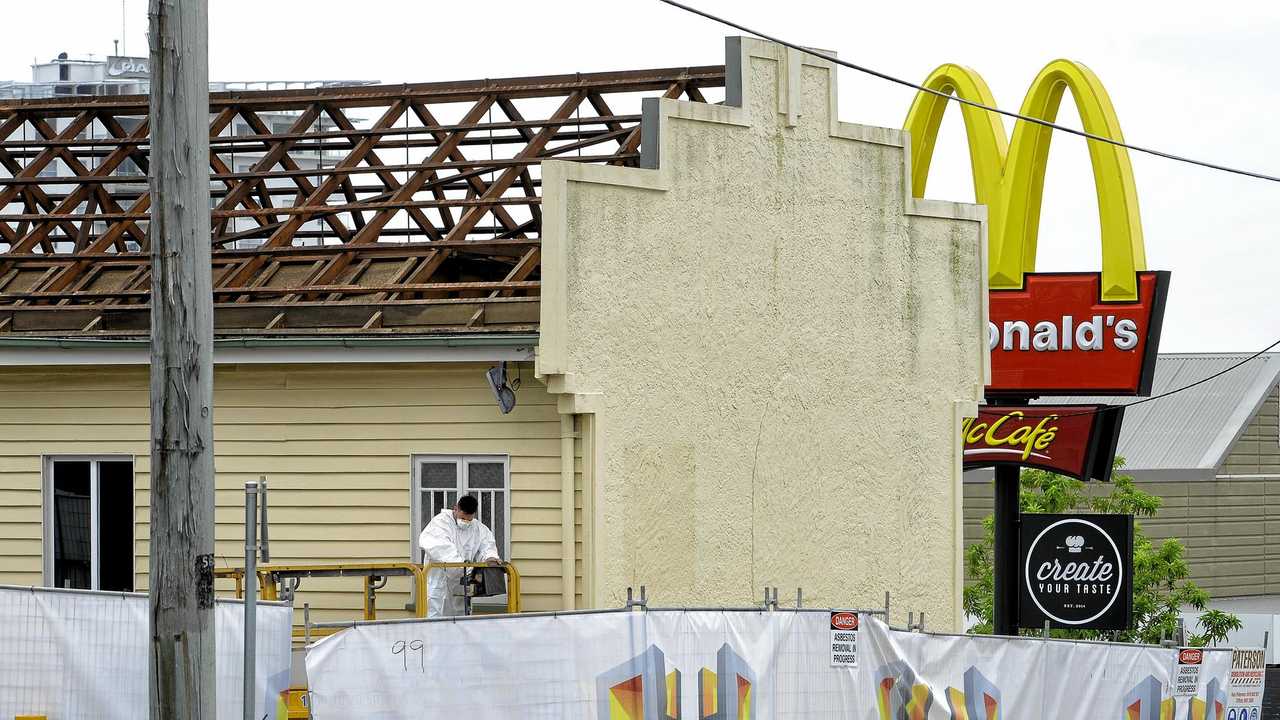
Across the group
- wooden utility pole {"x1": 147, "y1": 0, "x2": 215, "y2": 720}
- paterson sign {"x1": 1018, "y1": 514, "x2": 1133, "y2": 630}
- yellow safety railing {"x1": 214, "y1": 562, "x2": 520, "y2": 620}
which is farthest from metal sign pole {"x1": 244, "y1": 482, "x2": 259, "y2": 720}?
paterson sign {"x1": 1018, "y1": 514, "x2": 1133, "y2": 630}

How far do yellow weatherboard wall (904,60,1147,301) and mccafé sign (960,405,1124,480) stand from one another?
171cm

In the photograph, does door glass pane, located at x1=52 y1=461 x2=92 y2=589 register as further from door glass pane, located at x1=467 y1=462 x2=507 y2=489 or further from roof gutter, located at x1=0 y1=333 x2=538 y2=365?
door glass pane, located at x1=467 y1=462 x2=507 y2=489

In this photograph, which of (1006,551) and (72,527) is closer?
(72,527)

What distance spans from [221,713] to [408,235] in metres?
11.1

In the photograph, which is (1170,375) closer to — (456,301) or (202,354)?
(456,301)

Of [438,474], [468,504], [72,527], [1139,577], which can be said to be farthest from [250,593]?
[1139,577]

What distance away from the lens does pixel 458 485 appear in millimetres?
17312

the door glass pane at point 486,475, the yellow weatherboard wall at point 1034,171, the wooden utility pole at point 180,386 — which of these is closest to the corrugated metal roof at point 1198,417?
the yellow weatherboard wall at point 1034,171

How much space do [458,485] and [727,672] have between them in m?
4.30

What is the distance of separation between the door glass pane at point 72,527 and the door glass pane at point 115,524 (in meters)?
0.14

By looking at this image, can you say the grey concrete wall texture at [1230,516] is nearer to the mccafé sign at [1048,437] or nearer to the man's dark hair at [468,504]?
the mccafé sign at [1048,437]

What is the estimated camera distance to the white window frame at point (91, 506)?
18.2 metres

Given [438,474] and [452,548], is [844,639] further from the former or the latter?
[438,474]

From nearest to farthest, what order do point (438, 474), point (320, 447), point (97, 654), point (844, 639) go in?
point (97, 654), point (844, 639), point (438, 474), point (320, 447)
